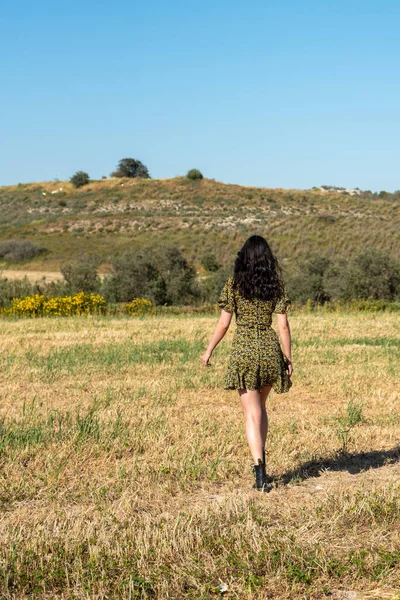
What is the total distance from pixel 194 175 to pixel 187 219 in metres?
25.1

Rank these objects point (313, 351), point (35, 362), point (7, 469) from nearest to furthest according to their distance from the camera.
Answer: point (7, 469) → point (35, 362) → point (313, 351)

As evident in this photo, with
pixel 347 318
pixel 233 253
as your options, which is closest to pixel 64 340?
pixel 347 318

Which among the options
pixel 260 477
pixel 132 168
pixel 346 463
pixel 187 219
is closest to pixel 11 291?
pixel 346 463

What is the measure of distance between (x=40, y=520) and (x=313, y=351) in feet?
30.9

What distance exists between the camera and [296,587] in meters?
4.23

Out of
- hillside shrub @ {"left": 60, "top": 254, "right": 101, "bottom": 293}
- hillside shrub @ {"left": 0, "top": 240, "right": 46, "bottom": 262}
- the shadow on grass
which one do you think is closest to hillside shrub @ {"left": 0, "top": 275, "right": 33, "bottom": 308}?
hillside shrub @ {"left": 60, "top": 254, "right": 101, "bottom": 293}

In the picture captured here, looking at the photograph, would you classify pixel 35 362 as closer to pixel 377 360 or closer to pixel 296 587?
pixel 377 360

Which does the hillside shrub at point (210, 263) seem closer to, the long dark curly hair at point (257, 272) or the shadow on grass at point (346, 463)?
the shadow on grass at point (346, 463)

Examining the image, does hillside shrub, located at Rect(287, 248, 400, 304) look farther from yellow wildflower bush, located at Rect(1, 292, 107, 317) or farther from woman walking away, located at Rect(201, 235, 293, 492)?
woman walking away, located at Rect(201, 235, 293, 492)

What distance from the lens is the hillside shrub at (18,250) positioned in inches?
2036

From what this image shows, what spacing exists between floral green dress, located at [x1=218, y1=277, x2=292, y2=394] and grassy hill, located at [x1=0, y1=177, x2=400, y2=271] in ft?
97.0

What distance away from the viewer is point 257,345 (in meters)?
6.11

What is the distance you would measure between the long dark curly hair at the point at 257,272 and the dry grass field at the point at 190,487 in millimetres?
1602

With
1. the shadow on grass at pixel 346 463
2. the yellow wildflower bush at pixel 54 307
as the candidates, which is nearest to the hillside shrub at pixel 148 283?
the yellow wildflower bush at pixel 54 307
